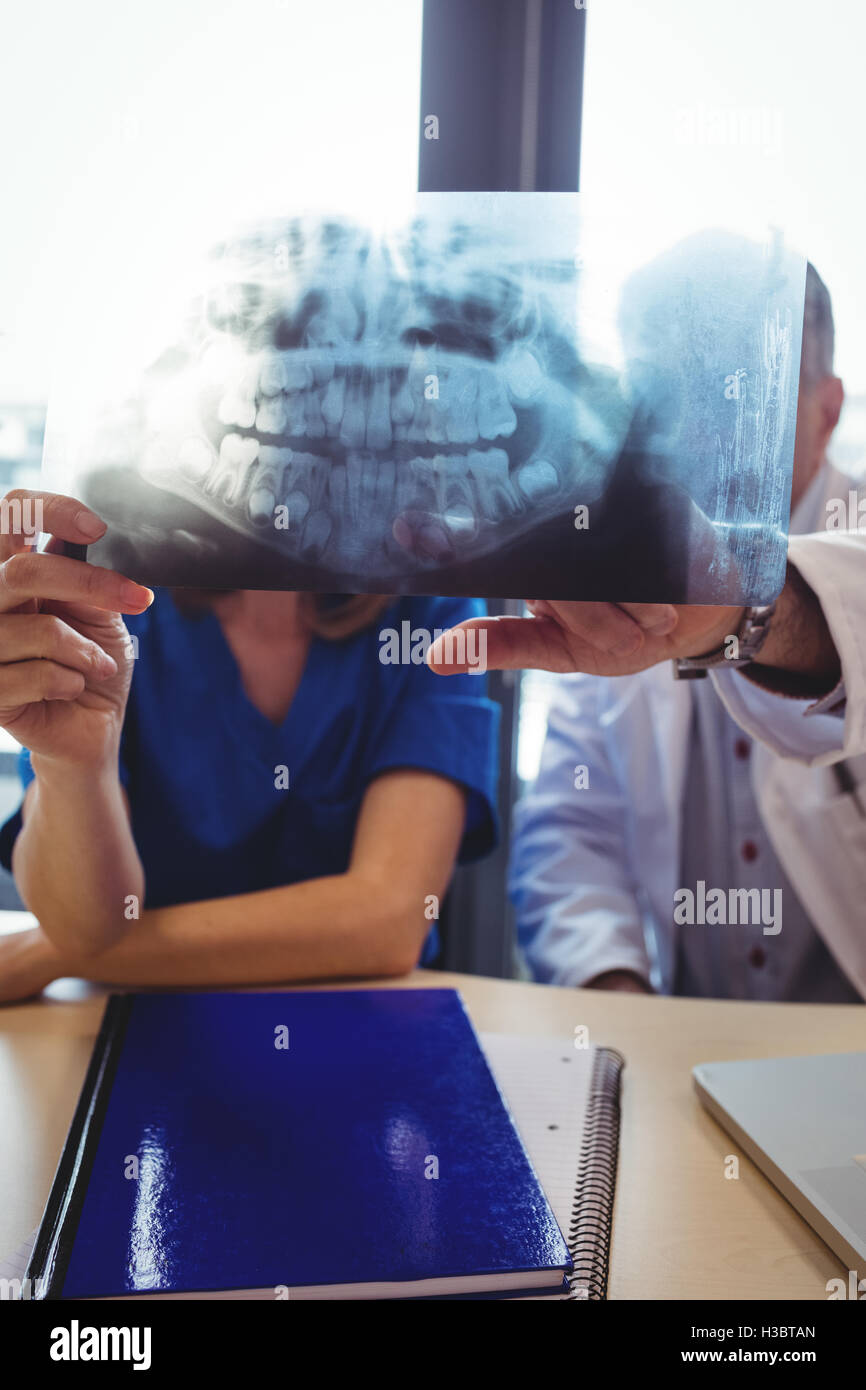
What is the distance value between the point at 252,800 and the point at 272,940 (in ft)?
0.67

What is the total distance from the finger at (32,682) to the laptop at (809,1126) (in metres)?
0.50

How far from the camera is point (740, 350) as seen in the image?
53 cm

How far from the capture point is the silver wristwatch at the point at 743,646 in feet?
2.34

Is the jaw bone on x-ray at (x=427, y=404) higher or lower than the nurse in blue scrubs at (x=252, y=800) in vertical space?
higher

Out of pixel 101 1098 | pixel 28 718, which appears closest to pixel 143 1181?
pixel 101 1098

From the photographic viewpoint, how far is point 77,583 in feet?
1.79

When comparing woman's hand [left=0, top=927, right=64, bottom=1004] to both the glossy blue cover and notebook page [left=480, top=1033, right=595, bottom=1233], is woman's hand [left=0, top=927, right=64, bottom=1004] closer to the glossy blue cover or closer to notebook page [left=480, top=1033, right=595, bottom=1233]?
the glossy blue cover

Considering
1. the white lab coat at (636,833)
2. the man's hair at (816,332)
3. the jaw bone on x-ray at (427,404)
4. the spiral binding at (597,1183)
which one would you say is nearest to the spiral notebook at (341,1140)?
the spiral binding at (597,1183)

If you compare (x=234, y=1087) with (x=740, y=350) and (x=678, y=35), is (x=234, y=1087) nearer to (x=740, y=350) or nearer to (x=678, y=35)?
(x=740, y=350)

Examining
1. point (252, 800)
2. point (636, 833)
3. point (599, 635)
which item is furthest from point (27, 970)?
point (636, 833)

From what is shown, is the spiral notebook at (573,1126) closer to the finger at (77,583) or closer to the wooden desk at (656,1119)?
the wooden desk at (656,1119)

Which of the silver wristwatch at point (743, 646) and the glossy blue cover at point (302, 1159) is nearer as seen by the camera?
the glossy blue cover at point (302, 1159)

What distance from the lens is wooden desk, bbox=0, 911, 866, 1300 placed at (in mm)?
511

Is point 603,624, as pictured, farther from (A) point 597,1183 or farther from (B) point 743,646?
(A) point 597,1183
